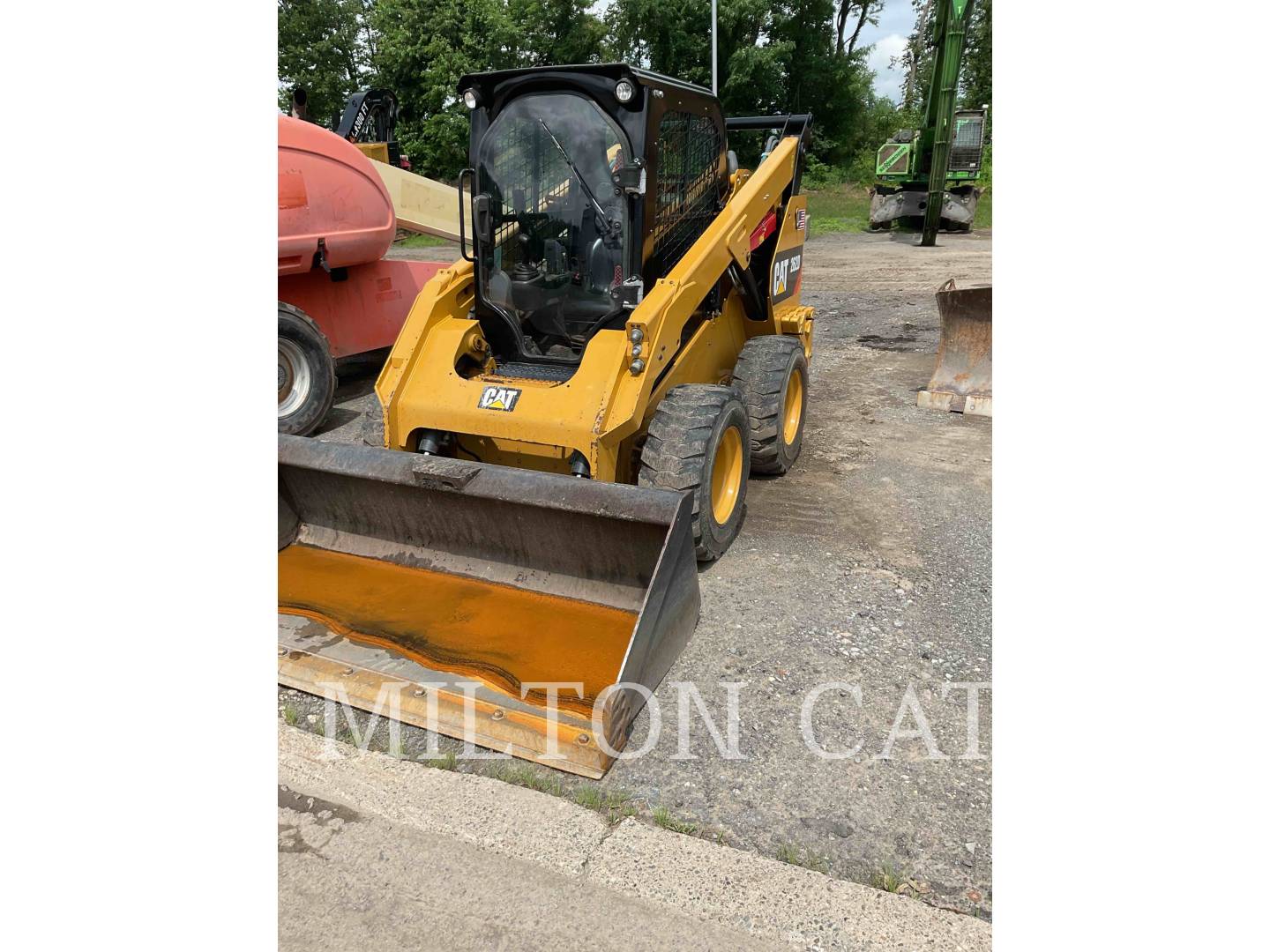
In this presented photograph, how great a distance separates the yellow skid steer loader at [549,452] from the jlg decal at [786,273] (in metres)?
0.57

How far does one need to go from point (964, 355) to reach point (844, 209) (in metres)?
18.5

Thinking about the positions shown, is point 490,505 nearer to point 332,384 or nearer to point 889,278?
point 332,384

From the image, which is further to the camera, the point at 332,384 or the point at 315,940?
the point at 332,384

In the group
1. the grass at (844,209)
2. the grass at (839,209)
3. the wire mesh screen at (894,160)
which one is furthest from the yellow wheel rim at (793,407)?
the wire mesh screen at (894,160)

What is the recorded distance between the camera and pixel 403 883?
2479 millimetres

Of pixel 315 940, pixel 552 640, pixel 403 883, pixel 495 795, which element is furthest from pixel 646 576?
pixel 315 940

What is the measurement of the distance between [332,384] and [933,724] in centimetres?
485

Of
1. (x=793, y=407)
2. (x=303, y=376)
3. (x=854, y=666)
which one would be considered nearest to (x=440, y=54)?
(x=303, y=376)

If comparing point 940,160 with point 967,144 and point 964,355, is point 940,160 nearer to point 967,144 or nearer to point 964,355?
point 967,144

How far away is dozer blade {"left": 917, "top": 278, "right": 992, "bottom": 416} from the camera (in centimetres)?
675

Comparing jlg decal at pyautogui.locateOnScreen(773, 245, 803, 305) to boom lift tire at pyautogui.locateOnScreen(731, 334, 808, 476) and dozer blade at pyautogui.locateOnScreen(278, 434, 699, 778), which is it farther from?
dozer blade at pyautogui.locateOnScreen(278, 434, 699, 778)

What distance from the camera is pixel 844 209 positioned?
78.7ft

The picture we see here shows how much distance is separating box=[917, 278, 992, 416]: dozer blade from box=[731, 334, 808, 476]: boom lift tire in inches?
74.7

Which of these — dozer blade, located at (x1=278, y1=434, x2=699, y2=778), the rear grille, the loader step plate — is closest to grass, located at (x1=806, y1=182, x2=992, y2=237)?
the rear grille
